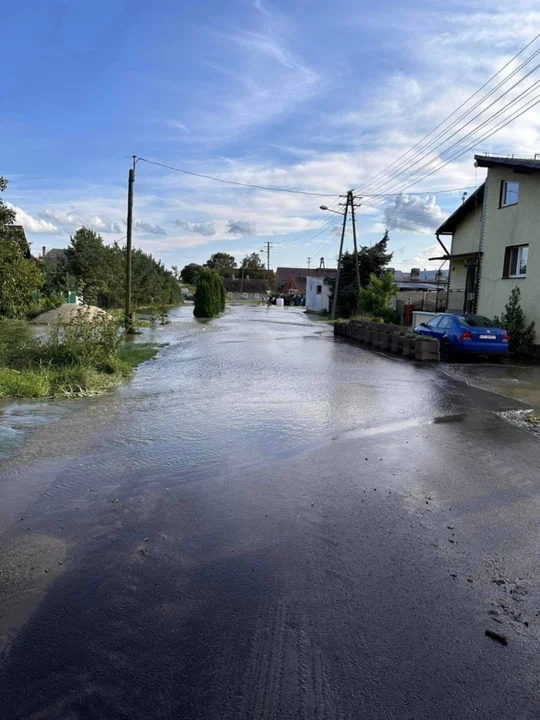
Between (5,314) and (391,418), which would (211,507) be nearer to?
(391,418)

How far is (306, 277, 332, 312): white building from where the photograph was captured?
5934cm

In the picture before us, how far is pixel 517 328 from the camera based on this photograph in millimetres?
18031

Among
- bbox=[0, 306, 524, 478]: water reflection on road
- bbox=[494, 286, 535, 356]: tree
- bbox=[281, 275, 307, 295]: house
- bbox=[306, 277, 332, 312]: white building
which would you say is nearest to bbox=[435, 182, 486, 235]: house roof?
bbox=[494, 286, 535, 356]: tree

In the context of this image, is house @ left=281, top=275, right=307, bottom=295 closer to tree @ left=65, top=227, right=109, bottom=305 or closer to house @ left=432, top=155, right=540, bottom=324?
tree @ left=65, top=227, right=109, bottom=305

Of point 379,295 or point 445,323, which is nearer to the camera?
point 445,323

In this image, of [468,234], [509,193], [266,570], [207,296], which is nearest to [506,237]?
[509,193]

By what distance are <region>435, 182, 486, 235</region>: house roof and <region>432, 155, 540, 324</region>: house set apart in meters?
0.04

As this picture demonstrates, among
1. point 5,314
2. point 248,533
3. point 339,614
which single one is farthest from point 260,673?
point 5,314

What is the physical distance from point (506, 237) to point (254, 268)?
12697cm

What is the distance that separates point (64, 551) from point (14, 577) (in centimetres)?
41

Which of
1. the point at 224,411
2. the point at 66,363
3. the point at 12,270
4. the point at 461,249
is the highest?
the point at 461,249

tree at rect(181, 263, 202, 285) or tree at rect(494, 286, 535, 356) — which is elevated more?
tree at rect(181, 263, 202, 285)

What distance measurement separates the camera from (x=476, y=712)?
7.94ft

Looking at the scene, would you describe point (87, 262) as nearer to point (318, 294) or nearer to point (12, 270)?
point (12, 270)
